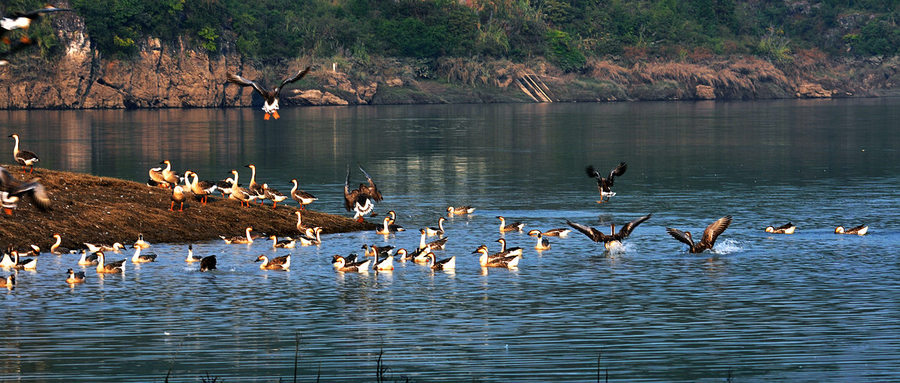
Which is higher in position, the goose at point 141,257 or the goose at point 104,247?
the goose at point 104,247

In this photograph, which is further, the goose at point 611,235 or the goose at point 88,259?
the goose at point 611,235

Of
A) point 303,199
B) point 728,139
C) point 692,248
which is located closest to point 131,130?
point 728,139

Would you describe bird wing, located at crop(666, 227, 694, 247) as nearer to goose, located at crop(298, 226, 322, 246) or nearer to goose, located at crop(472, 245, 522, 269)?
goose, located at crop(472, 245, 522, 269)

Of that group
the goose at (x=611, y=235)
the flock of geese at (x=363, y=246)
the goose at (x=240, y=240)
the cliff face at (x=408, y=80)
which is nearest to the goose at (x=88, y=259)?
the flock of geese at (x=363, y=246)

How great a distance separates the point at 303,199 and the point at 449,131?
60.6 m

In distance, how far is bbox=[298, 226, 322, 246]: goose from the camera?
34.9m

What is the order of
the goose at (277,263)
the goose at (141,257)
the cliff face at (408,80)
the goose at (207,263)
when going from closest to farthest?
the goose at (207,263), the goose at (277,263), the goose at (141,257), the cliff face at (408,80)

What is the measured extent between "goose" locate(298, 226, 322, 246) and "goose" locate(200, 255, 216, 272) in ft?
14.3

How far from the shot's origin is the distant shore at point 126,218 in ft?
112

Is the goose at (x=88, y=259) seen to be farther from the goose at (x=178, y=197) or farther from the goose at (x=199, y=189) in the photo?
the goose at (x=199, y=189)

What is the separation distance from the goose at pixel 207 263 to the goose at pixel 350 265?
9.24ft

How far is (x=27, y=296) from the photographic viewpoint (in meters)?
27.4

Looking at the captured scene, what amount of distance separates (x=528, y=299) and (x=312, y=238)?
963 centimetres

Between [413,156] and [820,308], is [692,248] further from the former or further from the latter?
[413,156]
